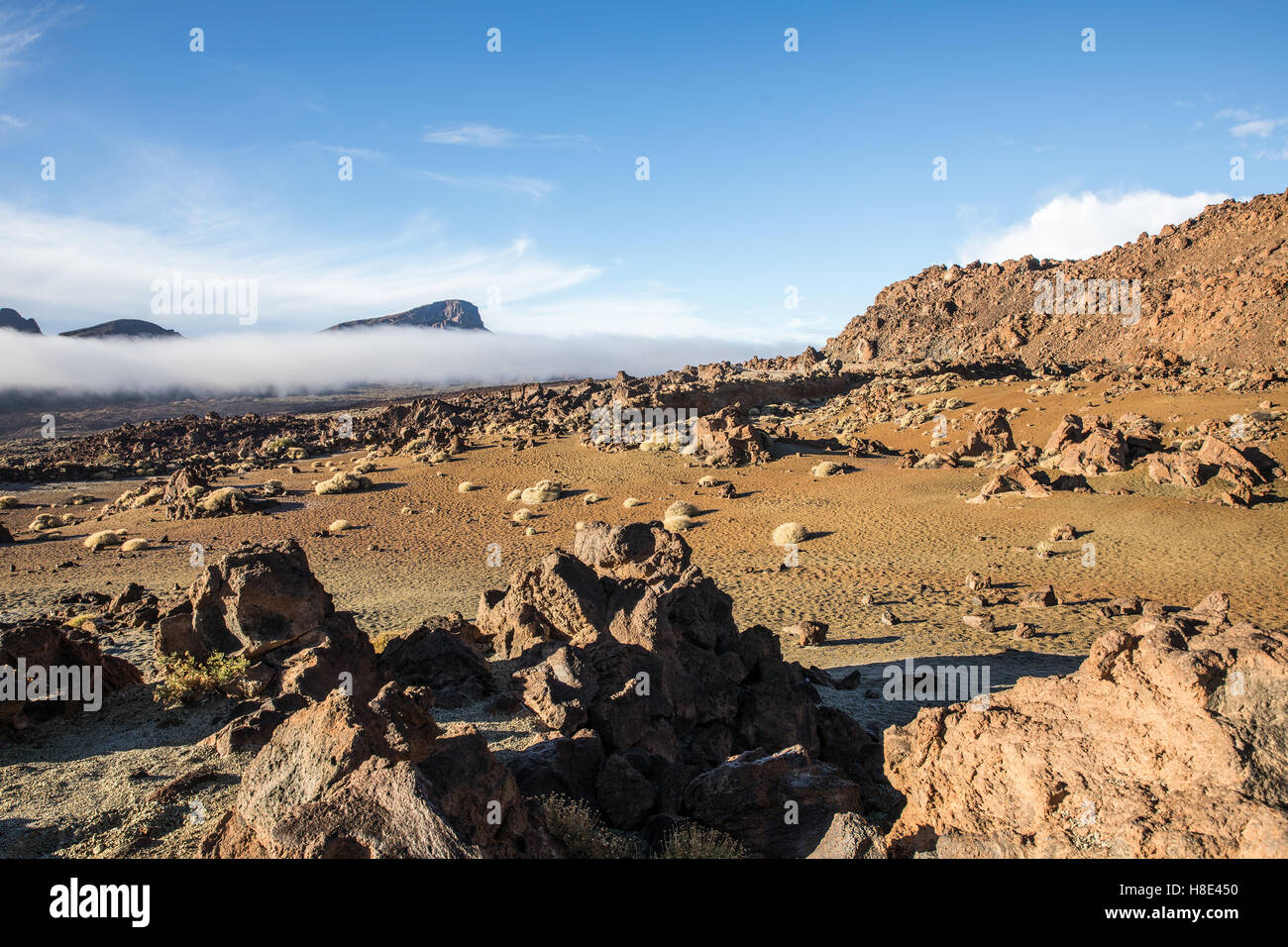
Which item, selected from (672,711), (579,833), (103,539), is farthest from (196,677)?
(103,539)

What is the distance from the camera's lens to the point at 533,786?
5.54 m

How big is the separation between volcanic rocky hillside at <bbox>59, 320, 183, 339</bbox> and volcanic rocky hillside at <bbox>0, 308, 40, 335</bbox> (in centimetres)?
554

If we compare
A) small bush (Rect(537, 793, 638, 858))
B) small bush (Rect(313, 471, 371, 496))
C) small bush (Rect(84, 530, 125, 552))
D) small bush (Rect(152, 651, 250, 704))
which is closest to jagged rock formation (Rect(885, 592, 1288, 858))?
small bush (Rect(537, 793, 638, 858))

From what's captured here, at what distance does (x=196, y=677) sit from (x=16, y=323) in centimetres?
16381

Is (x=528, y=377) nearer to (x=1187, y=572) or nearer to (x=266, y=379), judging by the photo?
(x=266, y=379)

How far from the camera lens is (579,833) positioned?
487cm

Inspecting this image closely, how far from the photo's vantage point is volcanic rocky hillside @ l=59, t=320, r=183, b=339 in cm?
14066

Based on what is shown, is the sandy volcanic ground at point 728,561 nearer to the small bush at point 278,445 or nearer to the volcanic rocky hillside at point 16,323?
the small bush at point 278,445

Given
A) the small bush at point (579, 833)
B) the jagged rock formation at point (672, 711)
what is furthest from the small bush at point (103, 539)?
the small bush at point (579, 833)

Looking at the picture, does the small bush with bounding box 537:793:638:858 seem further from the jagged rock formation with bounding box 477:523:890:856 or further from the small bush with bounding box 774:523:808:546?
the small bush with bounding box 774:523:808:546

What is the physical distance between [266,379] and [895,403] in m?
128

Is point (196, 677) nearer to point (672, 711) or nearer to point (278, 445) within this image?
point (672, 711)

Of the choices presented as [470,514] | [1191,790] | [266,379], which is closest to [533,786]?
[1191,790]
